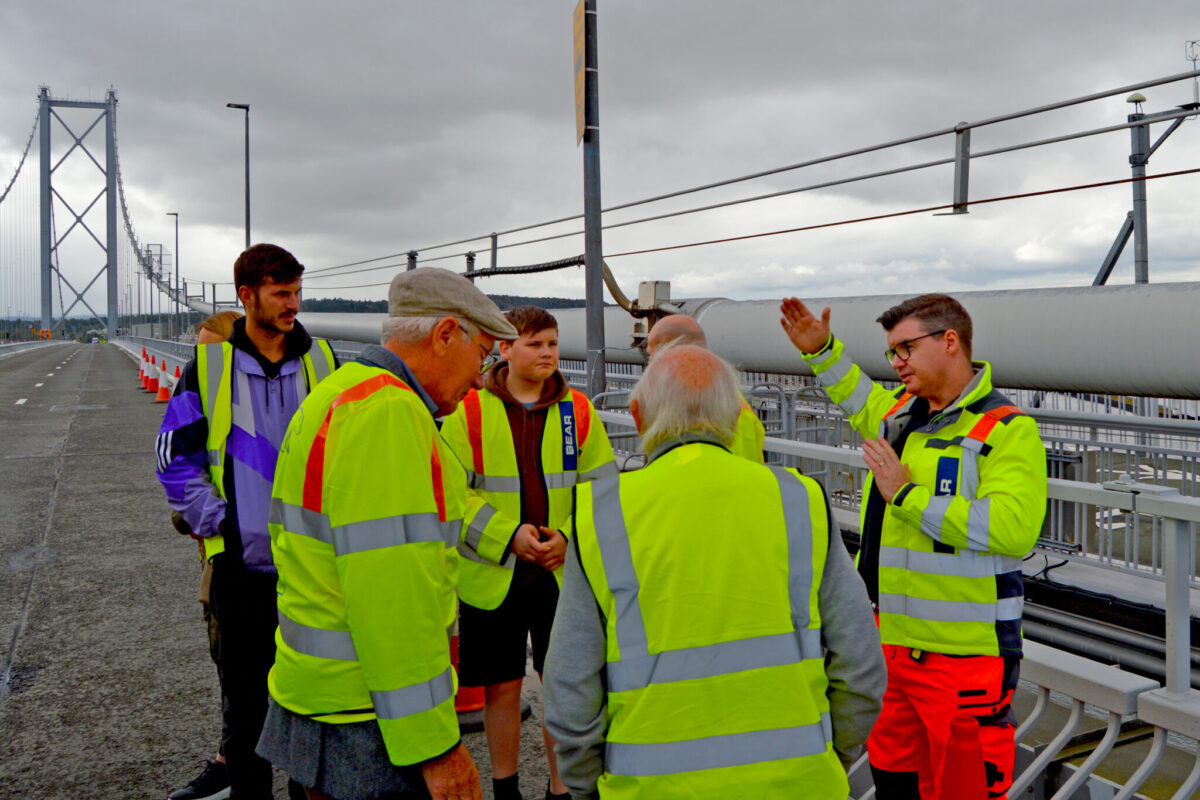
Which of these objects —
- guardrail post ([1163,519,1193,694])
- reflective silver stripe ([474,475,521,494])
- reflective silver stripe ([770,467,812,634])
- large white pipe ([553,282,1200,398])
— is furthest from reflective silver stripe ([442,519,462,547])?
large white pipe ([553,282,1200,398])

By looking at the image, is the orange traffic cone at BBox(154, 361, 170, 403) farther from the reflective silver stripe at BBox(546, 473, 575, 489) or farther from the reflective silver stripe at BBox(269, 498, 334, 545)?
the reflective silver stripe at BBox(269, 498, 334, 545)

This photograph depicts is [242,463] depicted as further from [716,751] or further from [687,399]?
[716,751]

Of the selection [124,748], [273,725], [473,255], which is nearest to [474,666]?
[273,725]

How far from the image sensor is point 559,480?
11.0 feet

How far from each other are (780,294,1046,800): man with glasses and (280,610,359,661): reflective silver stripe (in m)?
1.61

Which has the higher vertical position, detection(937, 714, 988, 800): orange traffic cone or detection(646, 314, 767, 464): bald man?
detection(646, 314, 767, 464): bald man

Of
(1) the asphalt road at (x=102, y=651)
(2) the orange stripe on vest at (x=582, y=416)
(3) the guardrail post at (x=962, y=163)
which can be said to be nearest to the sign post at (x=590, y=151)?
(3) the guardrail post at (x=962, y=163)

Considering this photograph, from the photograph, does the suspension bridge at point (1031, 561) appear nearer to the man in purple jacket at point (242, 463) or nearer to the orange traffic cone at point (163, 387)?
the man in purple jacket at point (242, 463)

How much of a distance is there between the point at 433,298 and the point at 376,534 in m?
0.57

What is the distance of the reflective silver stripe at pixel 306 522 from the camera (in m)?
1.89

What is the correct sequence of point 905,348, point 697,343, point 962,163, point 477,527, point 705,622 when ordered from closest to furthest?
point 705,622 < point 905,348 < point 477,527 < point 697,343 < point 962,163

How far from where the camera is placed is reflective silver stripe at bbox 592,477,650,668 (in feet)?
5.62

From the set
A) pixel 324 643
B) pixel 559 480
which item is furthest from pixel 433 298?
pixel 559 480

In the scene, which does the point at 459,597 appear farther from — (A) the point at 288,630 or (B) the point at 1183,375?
(B) the point at 1183,375
